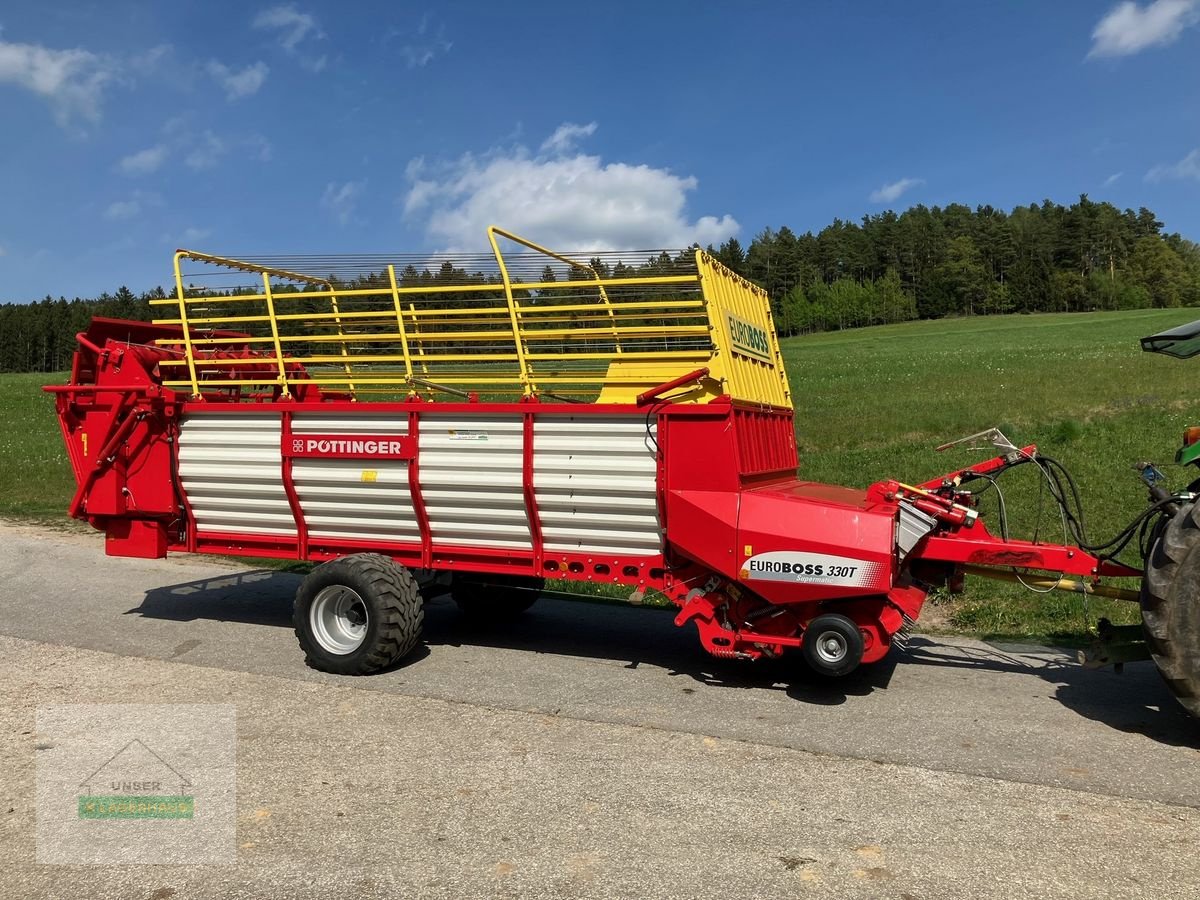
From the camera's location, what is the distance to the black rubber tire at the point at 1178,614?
4.77 meters

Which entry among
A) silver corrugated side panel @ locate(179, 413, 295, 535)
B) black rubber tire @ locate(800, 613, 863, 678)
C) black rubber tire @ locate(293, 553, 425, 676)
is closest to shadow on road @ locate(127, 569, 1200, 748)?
black rubber tire @ locate(800, 613, 863, 678)

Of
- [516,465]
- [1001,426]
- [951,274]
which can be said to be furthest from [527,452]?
A: [951,274]

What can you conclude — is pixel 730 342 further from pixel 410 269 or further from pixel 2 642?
pixel 2 642

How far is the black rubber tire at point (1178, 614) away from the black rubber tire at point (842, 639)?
1.56 metres

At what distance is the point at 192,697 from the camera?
5922 millimetres

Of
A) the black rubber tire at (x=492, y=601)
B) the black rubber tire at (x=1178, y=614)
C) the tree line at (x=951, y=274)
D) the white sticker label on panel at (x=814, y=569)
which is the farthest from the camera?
the tree line at (x=951, y=274)

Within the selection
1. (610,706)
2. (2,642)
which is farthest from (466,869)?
(2,642)

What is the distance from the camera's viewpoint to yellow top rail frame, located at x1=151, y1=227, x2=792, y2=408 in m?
6.05

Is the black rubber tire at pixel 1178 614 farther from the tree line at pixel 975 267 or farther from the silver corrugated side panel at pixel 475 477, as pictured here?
the tree line at pixel 975 267

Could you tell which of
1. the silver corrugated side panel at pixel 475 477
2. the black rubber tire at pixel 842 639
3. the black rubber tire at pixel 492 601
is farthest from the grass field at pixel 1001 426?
the silver corrugated side panel at pixel 475 477

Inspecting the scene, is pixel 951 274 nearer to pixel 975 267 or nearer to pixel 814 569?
pixel 975 267

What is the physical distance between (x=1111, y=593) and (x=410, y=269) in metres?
5.36

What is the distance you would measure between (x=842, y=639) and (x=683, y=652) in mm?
1832

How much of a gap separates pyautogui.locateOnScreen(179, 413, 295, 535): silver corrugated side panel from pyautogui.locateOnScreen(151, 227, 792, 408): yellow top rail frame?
0.36 meters
